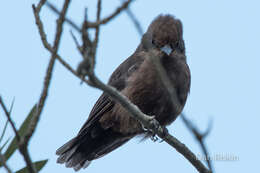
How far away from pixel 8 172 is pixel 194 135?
1.06 meters

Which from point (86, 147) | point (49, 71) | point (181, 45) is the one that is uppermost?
point (49, 71)

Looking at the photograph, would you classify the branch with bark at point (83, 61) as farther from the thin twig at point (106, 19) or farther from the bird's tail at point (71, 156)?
the bird's tail at point (71, 156)

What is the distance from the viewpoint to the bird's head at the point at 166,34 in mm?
5664

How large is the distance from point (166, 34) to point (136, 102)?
3.23ft

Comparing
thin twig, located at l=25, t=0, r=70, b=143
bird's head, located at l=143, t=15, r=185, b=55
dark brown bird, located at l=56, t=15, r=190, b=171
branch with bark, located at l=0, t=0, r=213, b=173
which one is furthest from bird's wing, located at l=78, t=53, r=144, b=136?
thin twig, located at l=25, t=0, r=70, b=143

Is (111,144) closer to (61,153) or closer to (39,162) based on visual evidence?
(61,153)

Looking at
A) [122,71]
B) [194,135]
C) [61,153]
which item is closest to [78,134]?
[61,153]

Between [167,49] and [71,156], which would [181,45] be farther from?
[71,156]

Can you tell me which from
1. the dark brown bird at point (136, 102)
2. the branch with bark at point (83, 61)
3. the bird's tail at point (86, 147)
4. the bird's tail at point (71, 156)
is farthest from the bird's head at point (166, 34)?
the branch with bark at point (83, 61)

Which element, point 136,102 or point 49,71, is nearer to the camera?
point 49,71

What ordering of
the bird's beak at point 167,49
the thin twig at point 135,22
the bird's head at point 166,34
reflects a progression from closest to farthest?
the thin twig at point 135,22
the bird's beak at point 167,49
the bird's head at point 166,34

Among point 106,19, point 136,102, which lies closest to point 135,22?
point 106,19

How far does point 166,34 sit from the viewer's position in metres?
5.69

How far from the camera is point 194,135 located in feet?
6.22
